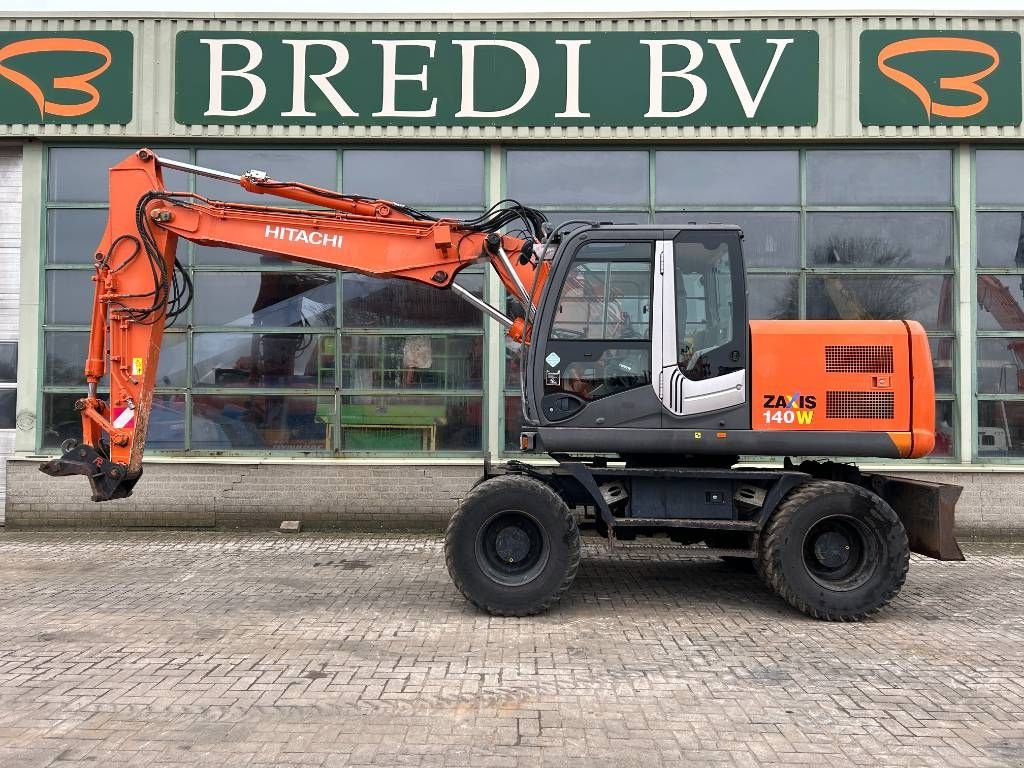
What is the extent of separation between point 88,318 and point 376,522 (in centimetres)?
475

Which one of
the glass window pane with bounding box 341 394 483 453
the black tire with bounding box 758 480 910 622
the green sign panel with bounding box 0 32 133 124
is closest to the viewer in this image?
the black tire with bounding box 758 480 910 622

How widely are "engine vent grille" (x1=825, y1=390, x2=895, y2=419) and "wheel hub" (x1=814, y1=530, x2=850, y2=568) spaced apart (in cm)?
99

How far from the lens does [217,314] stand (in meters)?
10.5

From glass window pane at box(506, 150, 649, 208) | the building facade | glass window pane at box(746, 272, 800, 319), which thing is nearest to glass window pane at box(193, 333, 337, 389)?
the building facade

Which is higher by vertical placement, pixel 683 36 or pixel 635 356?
pixel 683 36

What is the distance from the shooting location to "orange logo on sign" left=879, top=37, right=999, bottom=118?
10.0 m

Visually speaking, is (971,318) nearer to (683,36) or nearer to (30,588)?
(683,36)

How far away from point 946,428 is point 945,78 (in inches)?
175

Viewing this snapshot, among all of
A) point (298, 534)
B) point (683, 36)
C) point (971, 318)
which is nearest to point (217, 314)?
point (298, 534)

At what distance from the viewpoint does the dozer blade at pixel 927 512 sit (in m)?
6.53

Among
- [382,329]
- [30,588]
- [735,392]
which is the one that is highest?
[382,329]

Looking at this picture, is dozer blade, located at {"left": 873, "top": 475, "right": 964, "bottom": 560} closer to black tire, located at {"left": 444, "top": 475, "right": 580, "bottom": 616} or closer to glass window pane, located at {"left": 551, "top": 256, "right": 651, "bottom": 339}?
glass window pane, located at {"left": 551, "top": 256, "right": 651, "bottom": 339}

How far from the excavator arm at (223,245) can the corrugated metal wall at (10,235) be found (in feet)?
14.1

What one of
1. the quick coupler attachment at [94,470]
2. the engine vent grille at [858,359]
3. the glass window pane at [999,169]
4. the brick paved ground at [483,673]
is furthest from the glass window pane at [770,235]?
the quick coupler attachment at [94,470]
